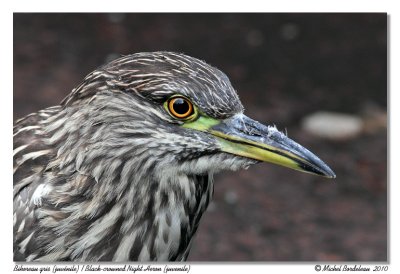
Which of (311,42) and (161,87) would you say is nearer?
(161,87)

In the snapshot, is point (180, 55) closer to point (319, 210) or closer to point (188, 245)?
point (188, 245)

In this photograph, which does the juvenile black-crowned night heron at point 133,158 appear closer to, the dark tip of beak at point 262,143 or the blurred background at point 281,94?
the dark tip of beak at point 262,143

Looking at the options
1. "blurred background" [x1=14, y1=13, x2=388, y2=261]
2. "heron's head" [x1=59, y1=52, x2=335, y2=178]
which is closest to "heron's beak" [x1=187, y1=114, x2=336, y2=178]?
"heron's head" [x1=59, y1=52, x2=335, y2=178]

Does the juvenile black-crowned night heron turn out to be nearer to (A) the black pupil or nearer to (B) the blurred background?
(A) the black pupil

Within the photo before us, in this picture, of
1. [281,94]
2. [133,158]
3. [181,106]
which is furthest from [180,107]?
[281,94]

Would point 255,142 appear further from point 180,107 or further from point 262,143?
point 180,107

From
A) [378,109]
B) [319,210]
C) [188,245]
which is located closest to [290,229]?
[319,210]
